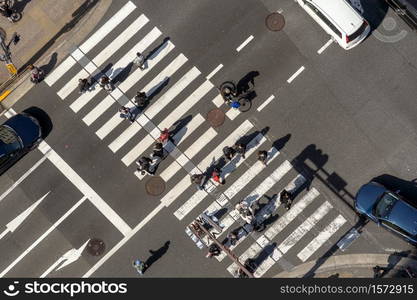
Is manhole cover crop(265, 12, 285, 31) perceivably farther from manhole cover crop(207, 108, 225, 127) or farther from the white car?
manhole cover crop(207, 108, 225, 127)

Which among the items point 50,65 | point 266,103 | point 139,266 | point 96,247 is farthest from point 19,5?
point 139,266

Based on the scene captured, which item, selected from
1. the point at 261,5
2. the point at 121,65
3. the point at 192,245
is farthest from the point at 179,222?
the point at 261,5

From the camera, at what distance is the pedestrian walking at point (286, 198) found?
33.4 meters

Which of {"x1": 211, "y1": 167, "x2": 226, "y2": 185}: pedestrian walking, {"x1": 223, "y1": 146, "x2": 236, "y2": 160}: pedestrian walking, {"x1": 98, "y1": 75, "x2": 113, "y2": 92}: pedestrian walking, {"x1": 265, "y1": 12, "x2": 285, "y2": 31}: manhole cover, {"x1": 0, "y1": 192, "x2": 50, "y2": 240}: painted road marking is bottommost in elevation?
{"x1": 211, "y1": 167, "x2": 226, "y2": 185}: pedestrian walking

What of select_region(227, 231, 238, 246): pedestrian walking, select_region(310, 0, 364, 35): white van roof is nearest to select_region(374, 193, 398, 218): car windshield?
select_region(227, 231, 238, 246): pedestrian walking

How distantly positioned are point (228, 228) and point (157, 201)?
4.63m

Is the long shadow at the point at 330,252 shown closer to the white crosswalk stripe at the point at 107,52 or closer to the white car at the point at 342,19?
the white car at the point at 342,19

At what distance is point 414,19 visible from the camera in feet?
112

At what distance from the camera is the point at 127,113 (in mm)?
34375

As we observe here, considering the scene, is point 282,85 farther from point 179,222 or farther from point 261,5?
point 179,222

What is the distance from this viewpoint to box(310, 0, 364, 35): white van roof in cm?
3312

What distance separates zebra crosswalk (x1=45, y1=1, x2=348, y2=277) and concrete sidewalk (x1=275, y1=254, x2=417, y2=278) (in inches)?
28.5

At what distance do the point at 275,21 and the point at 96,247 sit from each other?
17743 mm

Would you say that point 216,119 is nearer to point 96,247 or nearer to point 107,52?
point 107,52
